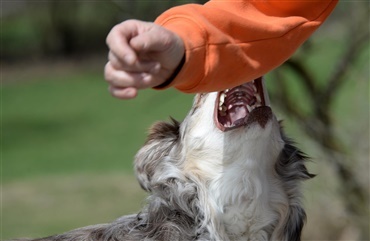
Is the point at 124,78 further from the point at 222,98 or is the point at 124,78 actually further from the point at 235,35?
the point at 222,98

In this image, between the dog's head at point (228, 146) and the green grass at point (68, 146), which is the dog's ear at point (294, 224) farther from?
the green grass at point (68, 146)

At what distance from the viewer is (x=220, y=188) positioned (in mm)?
4090

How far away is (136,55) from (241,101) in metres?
1.39

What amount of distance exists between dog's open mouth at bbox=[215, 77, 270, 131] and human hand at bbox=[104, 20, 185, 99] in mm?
1221

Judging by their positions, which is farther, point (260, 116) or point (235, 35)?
point (260, 116)

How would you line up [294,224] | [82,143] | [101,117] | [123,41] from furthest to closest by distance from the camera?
[101,117] < [82,143] < [294,224] < [123,41]

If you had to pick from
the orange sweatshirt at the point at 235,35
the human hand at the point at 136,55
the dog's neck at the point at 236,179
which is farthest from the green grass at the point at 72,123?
the human hand at the point at 136,55

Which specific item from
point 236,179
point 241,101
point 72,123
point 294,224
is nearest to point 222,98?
point 241,101

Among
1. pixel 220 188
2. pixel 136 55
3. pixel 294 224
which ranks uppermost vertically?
pixel 136 55

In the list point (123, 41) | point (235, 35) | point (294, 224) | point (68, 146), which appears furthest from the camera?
point (68, 146)

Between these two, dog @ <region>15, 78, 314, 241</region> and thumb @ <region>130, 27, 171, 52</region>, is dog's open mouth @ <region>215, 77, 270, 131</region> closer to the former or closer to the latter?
dog @ <region>15, 78, 314, 241</region>

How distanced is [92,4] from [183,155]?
68.1 feet

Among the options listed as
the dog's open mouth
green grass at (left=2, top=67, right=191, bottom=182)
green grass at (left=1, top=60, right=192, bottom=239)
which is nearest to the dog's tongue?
the dog's open mouth

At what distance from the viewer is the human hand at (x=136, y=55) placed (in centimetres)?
257
